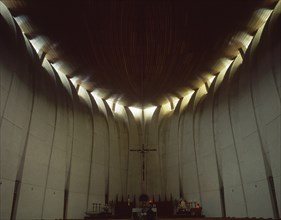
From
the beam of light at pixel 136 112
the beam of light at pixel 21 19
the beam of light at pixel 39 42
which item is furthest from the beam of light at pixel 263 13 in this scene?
the beam of light at pixel 136 112

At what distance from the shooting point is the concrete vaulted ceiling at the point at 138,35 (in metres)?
9.88

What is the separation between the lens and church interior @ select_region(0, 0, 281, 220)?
371 inches

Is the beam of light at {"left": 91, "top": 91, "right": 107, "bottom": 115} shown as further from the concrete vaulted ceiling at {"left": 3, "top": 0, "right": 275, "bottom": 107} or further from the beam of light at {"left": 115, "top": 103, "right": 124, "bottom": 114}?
the concrete vaulted ceiling at {"left": 3, "top": 0, "right": 275, "bottom": 107}

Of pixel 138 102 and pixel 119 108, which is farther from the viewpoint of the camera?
pixel 119 108

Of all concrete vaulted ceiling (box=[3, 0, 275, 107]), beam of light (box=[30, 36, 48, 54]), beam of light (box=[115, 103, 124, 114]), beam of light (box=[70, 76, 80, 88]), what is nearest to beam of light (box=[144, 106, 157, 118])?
beam of light (box=[115, 103, 124, 114])

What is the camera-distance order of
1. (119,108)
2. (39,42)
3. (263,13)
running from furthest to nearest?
1. (119,108)
2. (39,42)
3. (263,13)

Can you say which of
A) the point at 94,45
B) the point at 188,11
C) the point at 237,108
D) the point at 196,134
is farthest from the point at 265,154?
the point at 94,45

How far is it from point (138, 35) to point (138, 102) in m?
6.56

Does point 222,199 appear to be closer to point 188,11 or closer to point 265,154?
point 265,154

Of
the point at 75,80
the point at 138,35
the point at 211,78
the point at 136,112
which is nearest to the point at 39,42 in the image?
the point at 75,80

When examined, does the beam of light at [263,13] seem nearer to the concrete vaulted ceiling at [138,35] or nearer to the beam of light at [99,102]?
the concrete vaulted ceiling at [138,35]

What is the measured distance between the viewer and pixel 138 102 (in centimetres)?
1733

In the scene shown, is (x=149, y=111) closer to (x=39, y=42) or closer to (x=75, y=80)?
(x=75, y=80)

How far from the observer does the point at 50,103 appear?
39.8 feet
